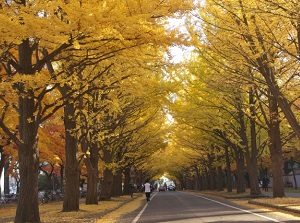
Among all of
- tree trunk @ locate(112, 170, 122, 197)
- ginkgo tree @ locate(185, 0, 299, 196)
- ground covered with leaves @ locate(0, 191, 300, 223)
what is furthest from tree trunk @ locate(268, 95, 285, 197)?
tree trunk @ locate(112, 170, 122, 197)

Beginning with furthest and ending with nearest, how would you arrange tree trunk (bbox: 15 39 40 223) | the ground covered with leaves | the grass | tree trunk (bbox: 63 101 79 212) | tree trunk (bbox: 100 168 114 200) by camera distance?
tree trunk (bbox: 100 168 114 200) → tree trunk (bbox: 63 101 79 212) → the ground covered with leaves → the grass → tree trunk (bbox: 15 39 40 223)

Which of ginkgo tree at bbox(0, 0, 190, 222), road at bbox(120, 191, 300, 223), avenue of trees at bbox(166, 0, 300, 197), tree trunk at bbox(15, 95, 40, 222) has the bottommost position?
road at bbox(120, 191, 300, 223)

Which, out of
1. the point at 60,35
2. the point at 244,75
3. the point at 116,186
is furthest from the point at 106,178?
the point at 60,35

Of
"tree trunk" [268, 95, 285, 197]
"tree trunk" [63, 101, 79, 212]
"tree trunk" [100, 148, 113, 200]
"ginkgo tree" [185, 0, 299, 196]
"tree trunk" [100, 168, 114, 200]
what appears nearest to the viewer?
"ginkgo tree" [185, 0, 299, 196]

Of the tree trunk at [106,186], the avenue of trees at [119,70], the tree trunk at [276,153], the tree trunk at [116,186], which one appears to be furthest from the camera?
the tree trunk at [116,186]

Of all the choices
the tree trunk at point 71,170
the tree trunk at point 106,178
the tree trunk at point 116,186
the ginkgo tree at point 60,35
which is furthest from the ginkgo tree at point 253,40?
the tree trunk at point 116,186

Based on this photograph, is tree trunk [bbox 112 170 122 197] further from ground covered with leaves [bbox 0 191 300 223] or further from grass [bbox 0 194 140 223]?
grass [bbox 0 194 140 223]

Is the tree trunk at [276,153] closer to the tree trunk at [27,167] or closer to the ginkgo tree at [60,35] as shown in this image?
the ginkgo tree at [60,35]

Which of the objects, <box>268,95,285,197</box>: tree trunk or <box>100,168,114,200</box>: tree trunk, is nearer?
<box>268,95,285,197</box>: tree trunk

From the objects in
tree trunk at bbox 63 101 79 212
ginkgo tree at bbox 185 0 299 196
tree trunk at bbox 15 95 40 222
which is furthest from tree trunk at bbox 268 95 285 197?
tree trunk at bbox 15 95 40 222

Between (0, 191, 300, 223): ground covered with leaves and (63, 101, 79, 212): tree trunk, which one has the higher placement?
(63, 101, 79, 212): tree trunk

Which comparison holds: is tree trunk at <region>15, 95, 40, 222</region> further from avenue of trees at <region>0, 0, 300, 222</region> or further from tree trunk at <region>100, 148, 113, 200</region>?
tree trunk at <region>100, 148, 113, 200</region>

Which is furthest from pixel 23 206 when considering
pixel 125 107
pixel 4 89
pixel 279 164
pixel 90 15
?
pixel 279 164

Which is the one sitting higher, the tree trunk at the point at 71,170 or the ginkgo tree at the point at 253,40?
the ginkgo tree at the point at 253,40
